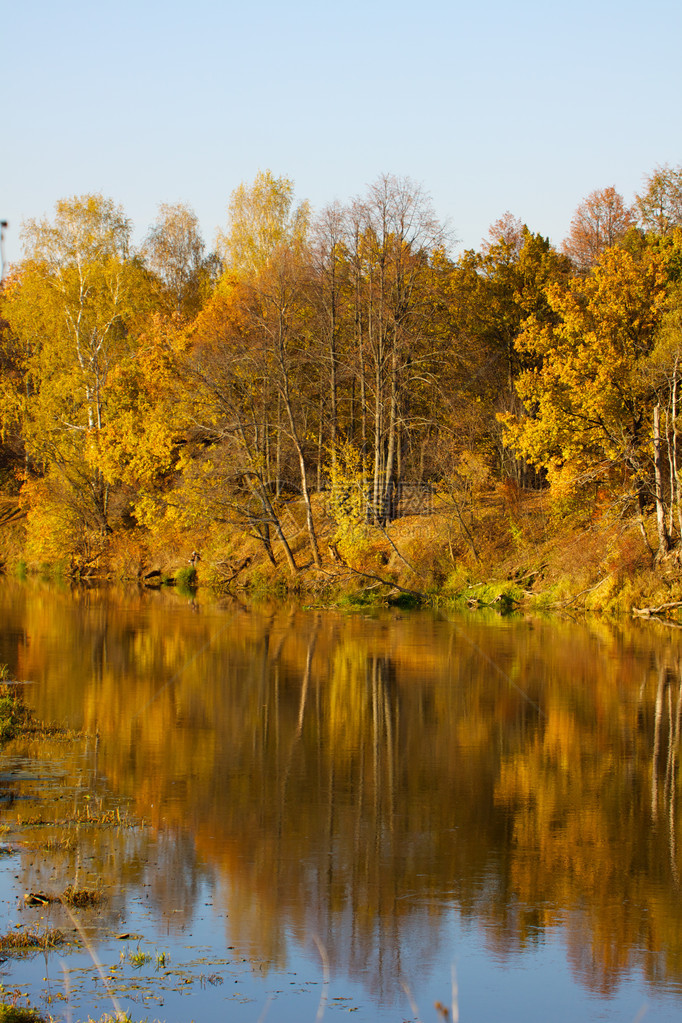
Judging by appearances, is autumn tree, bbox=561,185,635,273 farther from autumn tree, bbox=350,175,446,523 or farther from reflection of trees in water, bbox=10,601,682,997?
reflection of trees in water, bbox=10,601,682,997

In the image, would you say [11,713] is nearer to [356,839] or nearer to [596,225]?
[356,839]

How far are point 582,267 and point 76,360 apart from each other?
90.3 ft

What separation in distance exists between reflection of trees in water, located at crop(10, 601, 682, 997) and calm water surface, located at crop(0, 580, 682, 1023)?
0.13ft

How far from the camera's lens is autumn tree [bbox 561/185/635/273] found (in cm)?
6556

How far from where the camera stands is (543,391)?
35844mm

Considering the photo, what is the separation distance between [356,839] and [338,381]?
118 ft

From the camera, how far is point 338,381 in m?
46.1

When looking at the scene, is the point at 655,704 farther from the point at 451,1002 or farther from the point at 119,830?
the point at 451,1002

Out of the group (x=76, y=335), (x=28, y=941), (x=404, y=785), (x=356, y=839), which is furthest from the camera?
(x=76, y=335)

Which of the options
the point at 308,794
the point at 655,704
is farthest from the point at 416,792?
the point at 655,704

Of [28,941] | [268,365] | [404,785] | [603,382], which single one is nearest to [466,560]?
[603,382]

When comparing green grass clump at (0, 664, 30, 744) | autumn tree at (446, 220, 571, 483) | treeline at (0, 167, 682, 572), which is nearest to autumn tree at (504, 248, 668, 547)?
treeline at (0, 167, 682, 572)

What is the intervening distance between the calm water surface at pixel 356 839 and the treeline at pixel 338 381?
1435cm

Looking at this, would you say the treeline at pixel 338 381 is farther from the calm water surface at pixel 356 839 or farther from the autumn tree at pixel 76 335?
the calm water surface at pixel 356 839
